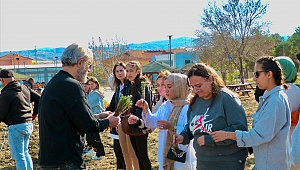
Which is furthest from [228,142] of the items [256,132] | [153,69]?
[153,69]

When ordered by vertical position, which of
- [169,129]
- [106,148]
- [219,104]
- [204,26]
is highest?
[204,26]

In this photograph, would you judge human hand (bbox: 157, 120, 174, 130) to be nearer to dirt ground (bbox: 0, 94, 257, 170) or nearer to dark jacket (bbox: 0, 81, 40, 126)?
dirt ground (bbox: 0, 94, 257, 170)

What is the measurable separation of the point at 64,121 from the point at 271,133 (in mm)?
1659

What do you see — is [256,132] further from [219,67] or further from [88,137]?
[219,67]

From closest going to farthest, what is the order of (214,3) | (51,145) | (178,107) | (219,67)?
1. (51,145)
2. (178,107)
3. (214,3)
4. (219,67)

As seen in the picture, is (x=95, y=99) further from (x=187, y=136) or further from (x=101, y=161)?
(x=187, y=136)

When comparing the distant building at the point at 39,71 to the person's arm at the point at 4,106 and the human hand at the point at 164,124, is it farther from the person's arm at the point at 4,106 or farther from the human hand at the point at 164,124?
the human hand at the point at 164,124

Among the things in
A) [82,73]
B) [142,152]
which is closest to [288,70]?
[82,73]

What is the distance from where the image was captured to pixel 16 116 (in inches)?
248

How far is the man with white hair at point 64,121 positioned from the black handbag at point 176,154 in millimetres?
1005

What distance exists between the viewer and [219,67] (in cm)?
3512

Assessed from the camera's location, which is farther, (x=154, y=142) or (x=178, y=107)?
(x=154, y=142)

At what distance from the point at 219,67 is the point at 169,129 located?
31.6 meters

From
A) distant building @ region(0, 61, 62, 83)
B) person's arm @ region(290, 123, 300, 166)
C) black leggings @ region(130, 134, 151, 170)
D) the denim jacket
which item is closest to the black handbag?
black leggings @ region(130, 134, 151, 170)
